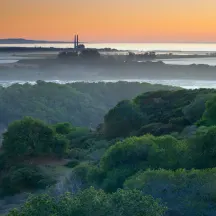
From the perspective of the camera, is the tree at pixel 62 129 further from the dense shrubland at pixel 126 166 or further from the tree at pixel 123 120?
the tree at pixel 123 120

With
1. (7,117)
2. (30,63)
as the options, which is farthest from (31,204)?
(30,63)

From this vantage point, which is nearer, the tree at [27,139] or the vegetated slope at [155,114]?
the tree at [27,139]

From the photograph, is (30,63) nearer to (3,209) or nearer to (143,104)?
(143,104)

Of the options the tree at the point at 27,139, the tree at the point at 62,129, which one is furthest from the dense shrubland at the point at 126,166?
the tree at the point at 62,129

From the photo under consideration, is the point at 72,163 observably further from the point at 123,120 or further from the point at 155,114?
the point at 155,114

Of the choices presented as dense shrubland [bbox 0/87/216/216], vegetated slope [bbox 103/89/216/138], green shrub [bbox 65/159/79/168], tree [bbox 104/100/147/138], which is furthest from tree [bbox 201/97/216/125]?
tree [bbox 104/100/147/138]

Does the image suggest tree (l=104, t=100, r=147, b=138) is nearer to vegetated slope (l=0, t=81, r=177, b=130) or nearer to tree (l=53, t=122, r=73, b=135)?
tree (l=53, t=122, r=73, b=135)

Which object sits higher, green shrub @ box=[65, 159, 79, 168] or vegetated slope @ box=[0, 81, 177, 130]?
green shrub @ box=[65, 159, 79, 168]
